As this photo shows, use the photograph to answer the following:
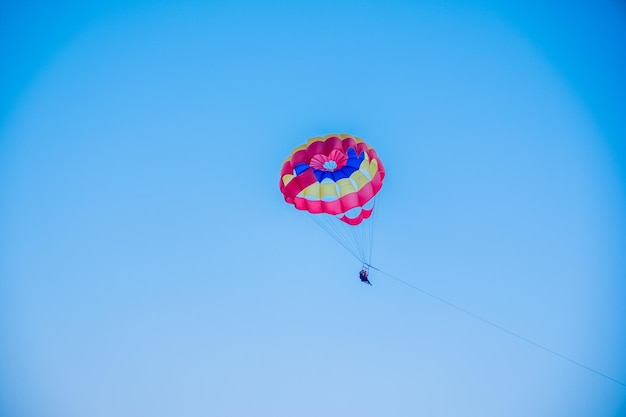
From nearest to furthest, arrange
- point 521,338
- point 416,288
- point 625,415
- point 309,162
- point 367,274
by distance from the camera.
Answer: point 309,162 → point 367,274 → point 416,288 → point 521,338 → point 625,415

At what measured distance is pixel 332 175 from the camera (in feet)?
23.8

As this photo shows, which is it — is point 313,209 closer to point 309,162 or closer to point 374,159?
point 309,162

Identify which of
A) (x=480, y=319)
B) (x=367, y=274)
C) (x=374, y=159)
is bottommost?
(x=367, y=274)

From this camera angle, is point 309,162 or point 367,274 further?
point 367,274

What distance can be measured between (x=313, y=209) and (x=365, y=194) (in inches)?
45.0

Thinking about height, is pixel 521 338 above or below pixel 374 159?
below

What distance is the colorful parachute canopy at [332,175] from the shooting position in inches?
269

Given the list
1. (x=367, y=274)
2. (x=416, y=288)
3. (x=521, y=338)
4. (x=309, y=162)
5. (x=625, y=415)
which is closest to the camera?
(x=309, y=162)

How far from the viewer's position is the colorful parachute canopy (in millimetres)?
6832

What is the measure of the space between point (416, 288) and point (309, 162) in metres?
4.76

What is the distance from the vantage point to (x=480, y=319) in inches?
365

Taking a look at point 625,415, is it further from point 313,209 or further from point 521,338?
point 313,209

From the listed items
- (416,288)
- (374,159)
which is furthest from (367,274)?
(374,159)

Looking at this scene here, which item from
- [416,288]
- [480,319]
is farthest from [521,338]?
[416,288]
